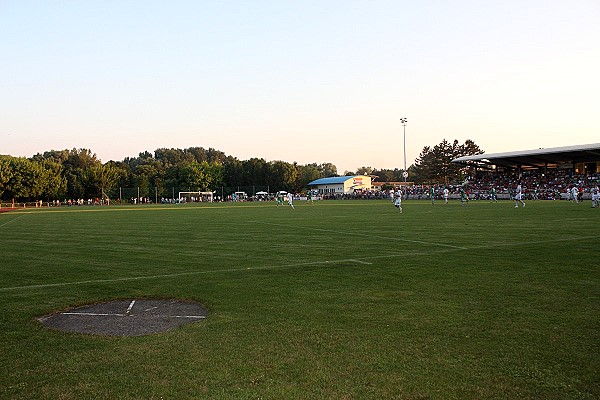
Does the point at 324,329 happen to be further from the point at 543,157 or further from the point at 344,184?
the point at 344,184

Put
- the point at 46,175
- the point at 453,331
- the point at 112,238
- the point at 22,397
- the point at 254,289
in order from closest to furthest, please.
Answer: the point at 22,397, the point at 453,331, the point at 254,289, the point at 112,238, the point at 46,175

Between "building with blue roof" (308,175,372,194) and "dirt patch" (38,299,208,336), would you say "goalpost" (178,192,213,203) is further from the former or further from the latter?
"dirt patch" (38,299,208,336)

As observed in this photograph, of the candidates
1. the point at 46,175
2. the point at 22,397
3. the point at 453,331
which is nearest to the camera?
the point at 22,397

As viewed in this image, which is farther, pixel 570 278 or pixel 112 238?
pixel 112 238

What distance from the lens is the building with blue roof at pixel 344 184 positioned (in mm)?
121000

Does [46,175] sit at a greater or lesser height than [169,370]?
greater

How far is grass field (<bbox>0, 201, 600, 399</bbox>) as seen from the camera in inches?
184

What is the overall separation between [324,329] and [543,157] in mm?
74085

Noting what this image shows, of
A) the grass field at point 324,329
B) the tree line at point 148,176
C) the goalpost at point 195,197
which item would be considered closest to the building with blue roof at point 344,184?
the tree line at point 148,176

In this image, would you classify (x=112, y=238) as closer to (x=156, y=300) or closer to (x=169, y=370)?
(x=156, y=300)

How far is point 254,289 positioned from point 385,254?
563 cm

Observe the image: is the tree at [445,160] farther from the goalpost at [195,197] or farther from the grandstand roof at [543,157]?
the goalpost at [195,197]

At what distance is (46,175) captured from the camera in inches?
3654

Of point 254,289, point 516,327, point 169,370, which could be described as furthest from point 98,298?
point 516,327
